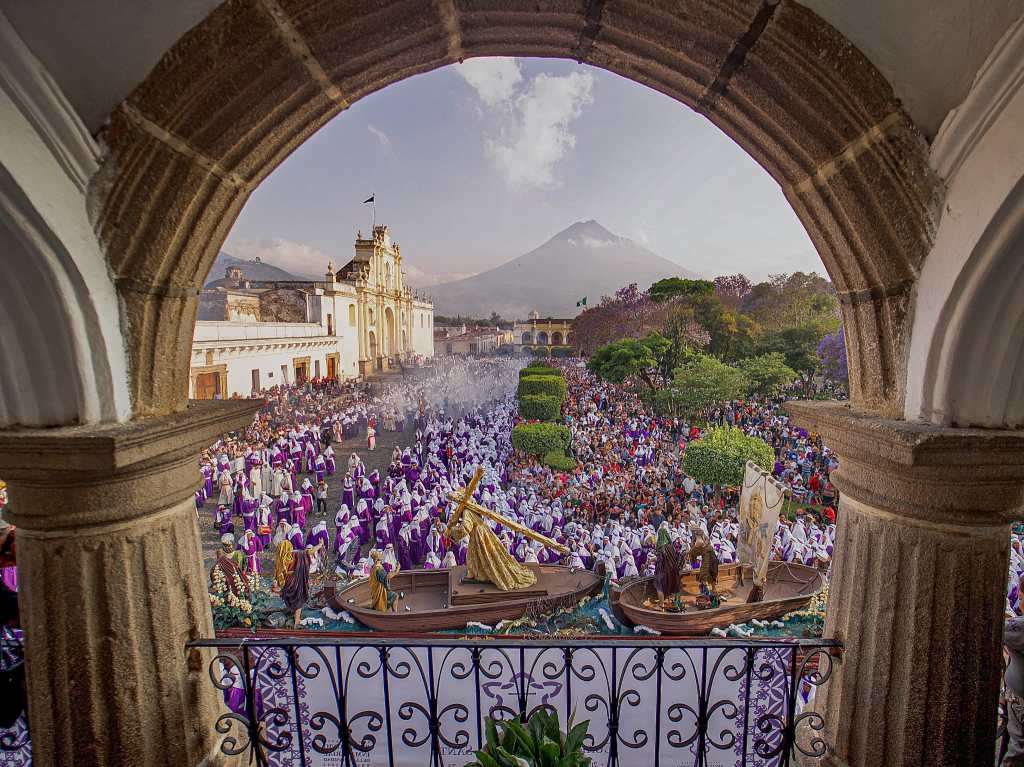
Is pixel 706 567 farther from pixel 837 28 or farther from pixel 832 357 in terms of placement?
pixel 832 357

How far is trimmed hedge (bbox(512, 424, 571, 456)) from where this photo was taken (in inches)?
650

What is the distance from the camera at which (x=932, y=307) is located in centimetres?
174

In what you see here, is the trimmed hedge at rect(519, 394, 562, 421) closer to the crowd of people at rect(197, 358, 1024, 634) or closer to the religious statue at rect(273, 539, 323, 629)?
the crowd of people at rect(197, 358, 1024, 634)

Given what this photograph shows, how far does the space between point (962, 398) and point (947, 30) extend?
46.9 inches

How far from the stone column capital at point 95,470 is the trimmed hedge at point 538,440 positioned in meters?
14.7

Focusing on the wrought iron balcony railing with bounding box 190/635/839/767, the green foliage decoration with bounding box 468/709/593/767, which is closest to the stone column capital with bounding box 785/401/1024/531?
the wrought iron balcony railing with bounding box 190/635/839/767

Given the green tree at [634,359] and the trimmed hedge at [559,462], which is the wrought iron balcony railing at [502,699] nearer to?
the trimmed hedge at [559,462]

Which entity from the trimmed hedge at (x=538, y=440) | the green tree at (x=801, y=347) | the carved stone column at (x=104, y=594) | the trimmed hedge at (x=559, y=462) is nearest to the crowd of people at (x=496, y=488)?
the trimmed hedge at (x=559, y=462)

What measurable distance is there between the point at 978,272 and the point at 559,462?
14.3 meters

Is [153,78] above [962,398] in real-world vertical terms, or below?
above

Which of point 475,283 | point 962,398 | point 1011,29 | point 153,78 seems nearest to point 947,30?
point 1011,29

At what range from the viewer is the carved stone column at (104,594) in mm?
1778

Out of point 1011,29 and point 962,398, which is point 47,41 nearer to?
point 1011,29

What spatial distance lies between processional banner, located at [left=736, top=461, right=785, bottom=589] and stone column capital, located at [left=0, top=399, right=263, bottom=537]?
5781mm
